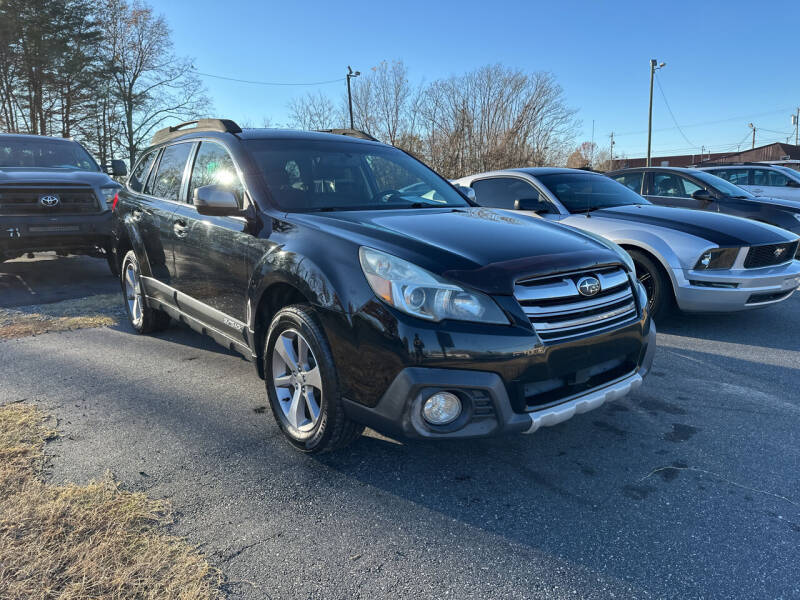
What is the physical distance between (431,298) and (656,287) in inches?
136

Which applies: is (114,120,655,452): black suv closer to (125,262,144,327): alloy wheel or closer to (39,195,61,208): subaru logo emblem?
(125,262,144,327): alloy wheel

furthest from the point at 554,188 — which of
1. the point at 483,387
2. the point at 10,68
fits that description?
the point at 10,68

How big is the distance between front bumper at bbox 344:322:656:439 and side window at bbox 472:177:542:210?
160 inches

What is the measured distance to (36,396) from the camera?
11.4 ft

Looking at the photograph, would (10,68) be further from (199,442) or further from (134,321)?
(199,442)

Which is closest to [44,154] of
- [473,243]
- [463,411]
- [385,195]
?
[385,195]

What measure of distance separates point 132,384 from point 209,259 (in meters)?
1.11

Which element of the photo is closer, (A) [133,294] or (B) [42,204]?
(A) [133,294]

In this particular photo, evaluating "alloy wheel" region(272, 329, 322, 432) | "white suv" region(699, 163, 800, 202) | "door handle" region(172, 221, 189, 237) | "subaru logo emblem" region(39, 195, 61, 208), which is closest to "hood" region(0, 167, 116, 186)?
"subaru logo emblem" region(39, 195, 61, 208)

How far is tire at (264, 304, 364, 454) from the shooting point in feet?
8.02

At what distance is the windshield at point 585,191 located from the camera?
18.9ft

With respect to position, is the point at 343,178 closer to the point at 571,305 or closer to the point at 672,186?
the point at 571,305

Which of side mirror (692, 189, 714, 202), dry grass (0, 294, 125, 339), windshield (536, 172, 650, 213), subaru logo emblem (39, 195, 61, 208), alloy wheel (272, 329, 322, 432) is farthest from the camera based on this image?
side mirror (692, 189, 714, 202)

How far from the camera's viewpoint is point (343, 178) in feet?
11.5
